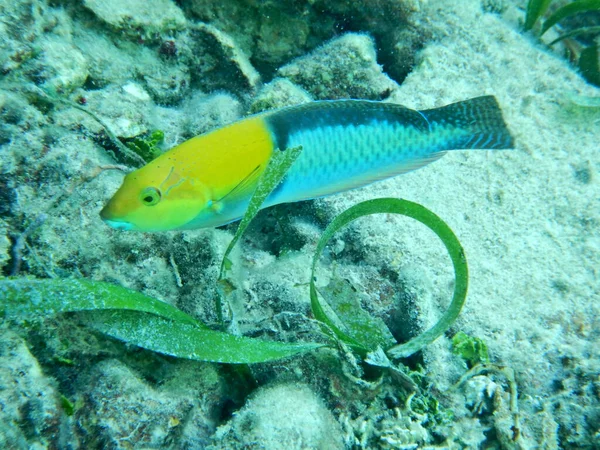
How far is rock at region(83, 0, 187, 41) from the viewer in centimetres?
310

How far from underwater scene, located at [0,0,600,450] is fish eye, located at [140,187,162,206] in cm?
2

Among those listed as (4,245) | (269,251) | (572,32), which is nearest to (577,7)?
(572,32)

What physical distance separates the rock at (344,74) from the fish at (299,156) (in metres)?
1.19

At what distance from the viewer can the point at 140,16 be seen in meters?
3.21

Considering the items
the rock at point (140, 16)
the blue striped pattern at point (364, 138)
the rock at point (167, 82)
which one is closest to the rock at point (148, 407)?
the blue striped pattern at point (364, 138)

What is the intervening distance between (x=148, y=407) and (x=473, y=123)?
2.77 metres

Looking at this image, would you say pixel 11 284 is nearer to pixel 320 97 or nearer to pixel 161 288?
pixel 161 288

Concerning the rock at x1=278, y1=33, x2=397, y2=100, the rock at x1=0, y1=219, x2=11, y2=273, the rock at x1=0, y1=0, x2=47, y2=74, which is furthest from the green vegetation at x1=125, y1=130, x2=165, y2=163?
the rock at x1=278, y1=33, x2=397, y2=100

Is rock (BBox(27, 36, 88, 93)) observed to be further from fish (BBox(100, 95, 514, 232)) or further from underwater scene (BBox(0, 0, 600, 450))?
fish (BBox(100, 95, 514, 232))

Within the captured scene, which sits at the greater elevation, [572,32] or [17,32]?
[572,32]

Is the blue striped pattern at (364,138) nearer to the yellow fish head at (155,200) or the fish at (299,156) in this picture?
the fish at (299,156)

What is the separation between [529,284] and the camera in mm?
2766

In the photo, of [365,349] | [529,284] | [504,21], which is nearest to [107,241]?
[365,349]

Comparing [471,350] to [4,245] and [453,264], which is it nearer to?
[453,264]
